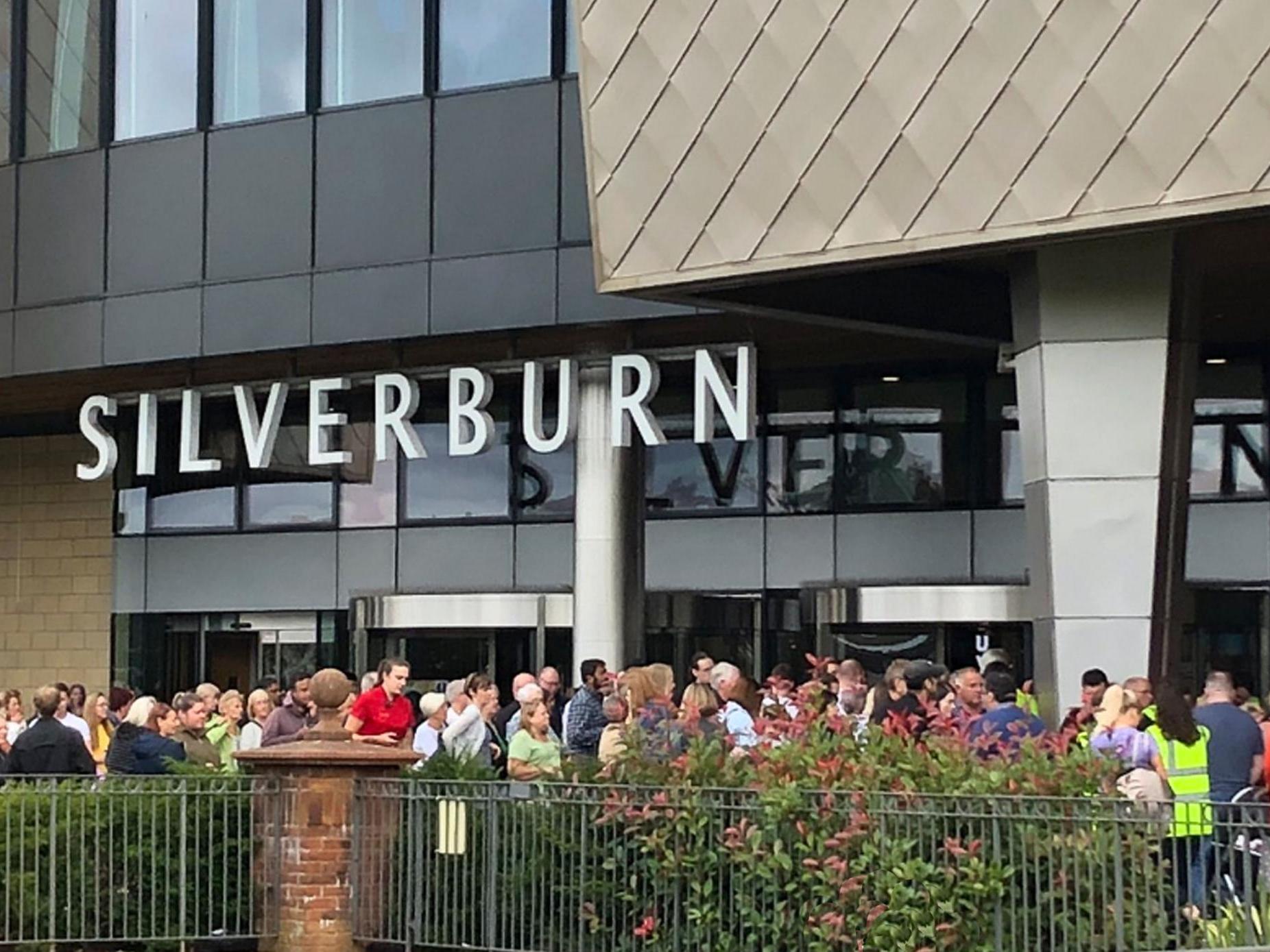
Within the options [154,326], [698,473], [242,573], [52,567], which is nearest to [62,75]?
[154,326]

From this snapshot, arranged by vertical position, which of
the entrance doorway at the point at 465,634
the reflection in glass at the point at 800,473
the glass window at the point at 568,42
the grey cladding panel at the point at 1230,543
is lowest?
the entrance doorway at the point at 465,634

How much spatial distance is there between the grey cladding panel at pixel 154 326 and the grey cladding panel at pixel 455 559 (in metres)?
4.20

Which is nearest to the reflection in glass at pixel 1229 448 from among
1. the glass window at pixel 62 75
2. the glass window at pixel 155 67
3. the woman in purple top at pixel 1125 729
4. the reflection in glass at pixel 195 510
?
the woman in purple top at pixel 1125 729

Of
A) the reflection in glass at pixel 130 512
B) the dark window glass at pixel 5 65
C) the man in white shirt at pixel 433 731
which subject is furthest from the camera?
the reflection in glass at pixel 130 512

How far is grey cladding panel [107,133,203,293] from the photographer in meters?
26.1

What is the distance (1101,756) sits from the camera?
11844mm

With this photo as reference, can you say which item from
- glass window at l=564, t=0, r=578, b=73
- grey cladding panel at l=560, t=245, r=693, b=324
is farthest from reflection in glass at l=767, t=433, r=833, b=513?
glass window at l=564, t=0, r=578, b=73

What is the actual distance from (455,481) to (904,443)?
19.0ft

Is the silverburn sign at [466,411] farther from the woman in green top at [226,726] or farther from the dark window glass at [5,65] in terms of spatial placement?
the woman in green top at [226,726]

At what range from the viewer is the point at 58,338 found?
2706 cm

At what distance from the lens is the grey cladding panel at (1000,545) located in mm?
25219

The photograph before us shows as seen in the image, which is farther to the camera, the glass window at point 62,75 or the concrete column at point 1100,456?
the glass window at point 62,75

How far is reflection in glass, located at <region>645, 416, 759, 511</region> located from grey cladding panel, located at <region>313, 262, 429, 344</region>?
3.89m

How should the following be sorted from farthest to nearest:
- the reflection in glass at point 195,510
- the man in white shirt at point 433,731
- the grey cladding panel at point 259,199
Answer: the reflection in glass at point 195,510 → the grey cladding panel at point 259,199 → the man in white shirt at point 433,731
